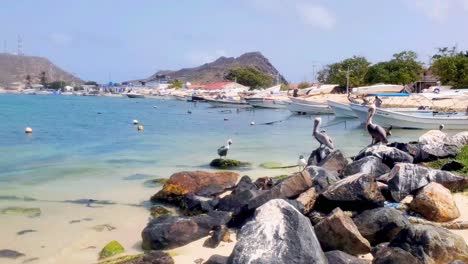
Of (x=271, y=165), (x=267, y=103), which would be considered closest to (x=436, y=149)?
(x=271, y=165)

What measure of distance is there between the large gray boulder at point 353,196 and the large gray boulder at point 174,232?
1660mm

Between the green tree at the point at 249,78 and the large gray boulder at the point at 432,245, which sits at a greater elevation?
the green tree at the point at 249,78

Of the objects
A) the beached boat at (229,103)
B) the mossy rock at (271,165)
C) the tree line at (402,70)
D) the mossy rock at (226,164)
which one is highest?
the tree line at (402,70)

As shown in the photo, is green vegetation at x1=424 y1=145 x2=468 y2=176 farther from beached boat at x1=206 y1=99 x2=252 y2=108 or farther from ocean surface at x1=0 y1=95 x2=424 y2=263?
beached boat at x1=206 y1=99 x2=252 y2=108

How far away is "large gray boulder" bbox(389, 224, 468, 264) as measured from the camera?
229 inches

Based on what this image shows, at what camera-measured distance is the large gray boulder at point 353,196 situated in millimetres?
7445

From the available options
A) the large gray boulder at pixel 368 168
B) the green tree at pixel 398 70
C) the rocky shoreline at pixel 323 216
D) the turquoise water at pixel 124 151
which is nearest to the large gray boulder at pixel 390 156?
the rocky shoreline at pixel 323 216

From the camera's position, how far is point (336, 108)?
3934 cm

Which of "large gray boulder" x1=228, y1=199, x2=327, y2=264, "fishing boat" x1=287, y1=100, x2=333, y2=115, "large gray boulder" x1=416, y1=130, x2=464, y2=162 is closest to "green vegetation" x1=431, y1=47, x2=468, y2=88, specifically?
"fishing boat" x1=287, y1=100, x2=333, y2=115

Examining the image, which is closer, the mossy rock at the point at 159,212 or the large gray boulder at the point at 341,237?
the large gray boulder at the point at 341,237

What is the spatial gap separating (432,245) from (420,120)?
2326cm

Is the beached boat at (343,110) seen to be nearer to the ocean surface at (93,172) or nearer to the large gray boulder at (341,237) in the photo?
the ocean surface at (93,172)

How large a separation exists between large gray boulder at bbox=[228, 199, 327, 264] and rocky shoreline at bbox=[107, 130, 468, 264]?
0.01 meters

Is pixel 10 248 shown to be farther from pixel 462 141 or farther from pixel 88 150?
pixel 88 150
